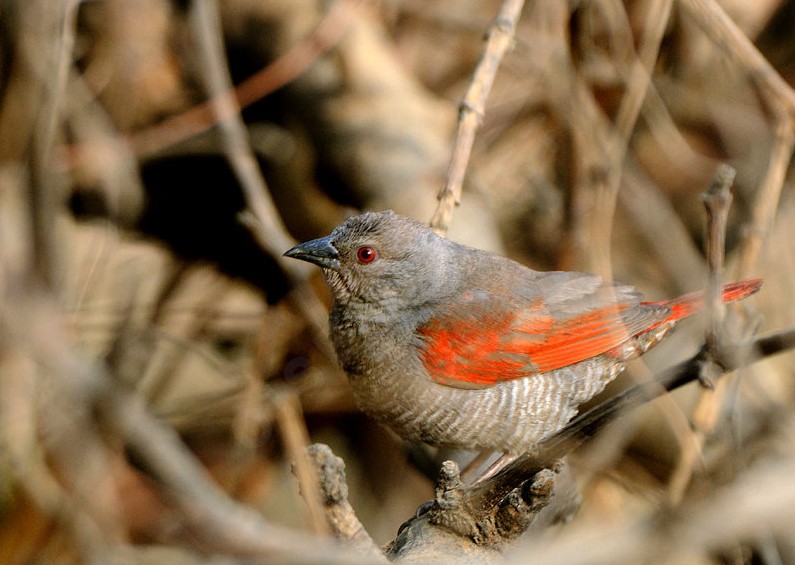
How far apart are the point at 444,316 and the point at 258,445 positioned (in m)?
2.61

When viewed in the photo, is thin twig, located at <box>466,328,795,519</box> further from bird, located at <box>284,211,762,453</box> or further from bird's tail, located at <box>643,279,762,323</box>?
bird's tail, located at <box>643,279,762,323</box>

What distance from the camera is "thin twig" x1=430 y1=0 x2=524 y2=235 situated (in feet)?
9.64

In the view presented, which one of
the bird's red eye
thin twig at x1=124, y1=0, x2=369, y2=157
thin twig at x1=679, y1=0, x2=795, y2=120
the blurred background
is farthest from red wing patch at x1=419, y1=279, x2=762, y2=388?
thin twig at x1=124, y1=0, x2=369, y2=157

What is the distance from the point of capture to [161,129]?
5.25 meters

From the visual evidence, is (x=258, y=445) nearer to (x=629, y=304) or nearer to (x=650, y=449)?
(x=650, y=449)

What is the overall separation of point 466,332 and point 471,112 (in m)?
0.75

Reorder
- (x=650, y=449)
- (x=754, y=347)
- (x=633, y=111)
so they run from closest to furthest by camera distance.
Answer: (x=754, y=347), (x=633, y=111), (x=650, y=449)

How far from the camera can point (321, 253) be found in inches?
124

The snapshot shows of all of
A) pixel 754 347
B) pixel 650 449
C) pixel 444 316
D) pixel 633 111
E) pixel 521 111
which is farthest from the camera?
pixel 521 111

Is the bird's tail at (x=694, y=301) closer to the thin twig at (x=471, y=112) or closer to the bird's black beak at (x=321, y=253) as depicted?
the thin twig at (x=471, y=112)

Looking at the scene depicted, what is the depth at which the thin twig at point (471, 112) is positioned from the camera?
2.94m

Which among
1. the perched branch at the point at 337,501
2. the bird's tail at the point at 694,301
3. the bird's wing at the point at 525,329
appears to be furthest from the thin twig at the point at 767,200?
the perched branch at the point at 337,501

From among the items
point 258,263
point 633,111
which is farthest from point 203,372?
point 633,111

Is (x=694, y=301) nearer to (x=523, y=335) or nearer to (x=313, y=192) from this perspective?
(x=523, y=335)
